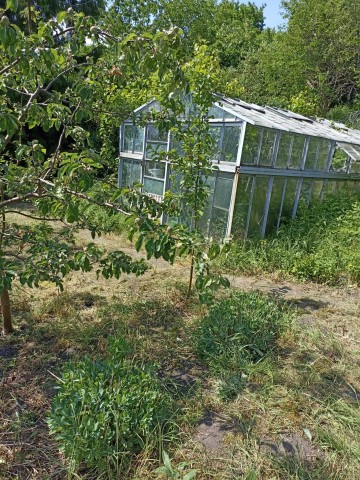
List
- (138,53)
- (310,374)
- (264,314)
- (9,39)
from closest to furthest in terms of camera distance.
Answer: (9,39), (138,53), (310,374), (264,314)

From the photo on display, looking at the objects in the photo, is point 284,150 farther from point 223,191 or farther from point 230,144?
point 223,191

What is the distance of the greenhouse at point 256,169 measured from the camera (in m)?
6.04

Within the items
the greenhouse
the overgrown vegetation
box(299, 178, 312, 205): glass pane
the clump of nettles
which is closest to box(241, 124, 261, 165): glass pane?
the greenhouse

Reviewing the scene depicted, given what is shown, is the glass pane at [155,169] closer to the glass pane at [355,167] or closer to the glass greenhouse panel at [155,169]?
the glass greenhouse panel at [155,169]

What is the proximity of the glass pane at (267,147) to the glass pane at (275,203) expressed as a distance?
0.49 meters

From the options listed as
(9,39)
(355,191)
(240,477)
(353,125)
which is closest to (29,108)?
(9,39)

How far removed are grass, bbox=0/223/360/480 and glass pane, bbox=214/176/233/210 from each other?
241 centimetres

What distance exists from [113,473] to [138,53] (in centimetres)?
242

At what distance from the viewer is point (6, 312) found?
123 inches

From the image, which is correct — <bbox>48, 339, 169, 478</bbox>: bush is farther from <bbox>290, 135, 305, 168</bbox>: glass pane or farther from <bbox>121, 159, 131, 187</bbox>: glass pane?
<bbox>121, 159, 131, 187</bbox>: glass pane

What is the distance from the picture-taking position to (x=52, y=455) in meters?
1.99

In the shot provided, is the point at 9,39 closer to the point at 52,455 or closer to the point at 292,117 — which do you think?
the point at 52,455

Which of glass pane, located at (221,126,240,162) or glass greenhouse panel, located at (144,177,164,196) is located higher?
glass pane, located at (221,126,240,162)

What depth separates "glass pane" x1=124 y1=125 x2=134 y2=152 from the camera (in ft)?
28.8
